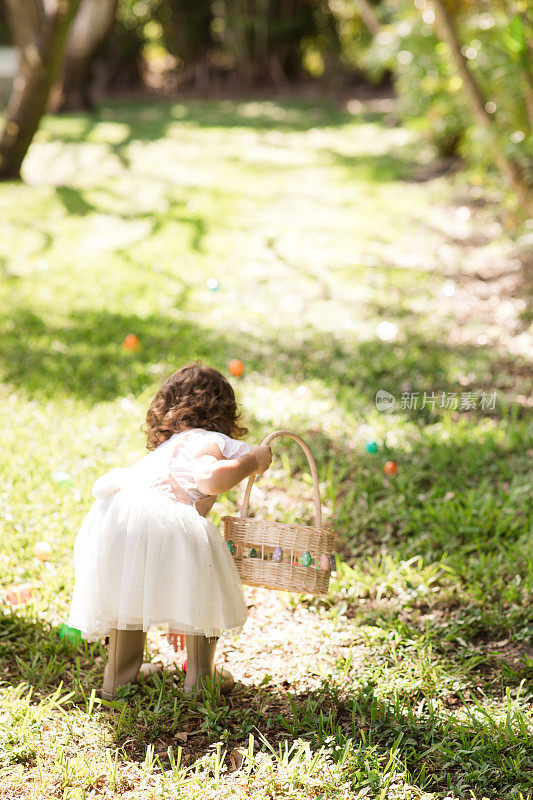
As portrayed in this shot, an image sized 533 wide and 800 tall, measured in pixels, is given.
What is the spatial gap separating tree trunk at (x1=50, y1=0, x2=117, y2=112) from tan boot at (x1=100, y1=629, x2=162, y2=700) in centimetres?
1027

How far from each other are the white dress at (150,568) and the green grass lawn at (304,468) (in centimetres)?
30

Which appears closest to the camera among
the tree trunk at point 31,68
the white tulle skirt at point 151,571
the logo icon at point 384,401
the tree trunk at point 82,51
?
the white tulle skirt at point 151,571

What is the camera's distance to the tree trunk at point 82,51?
1225 cm

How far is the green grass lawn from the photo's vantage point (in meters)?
2.20

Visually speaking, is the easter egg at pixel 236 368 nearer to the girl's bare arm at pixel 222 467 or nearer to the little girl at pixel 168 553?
the little girl at pixel 168 553

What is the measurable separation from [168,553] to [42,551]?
0.93 m

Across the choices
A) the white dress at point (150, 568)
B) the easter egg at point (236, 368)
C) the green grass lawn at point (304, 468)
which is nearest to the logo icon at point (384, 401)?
the green grass lawn at point (304, 468)

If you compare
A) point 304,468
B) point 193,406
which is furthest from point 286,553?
point 304,468

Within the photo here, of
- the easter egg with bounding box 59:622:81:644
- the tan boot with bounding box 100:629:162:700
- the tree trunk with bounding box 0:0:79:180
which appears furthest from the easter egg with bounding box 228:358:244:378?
the tree trunk with bounding box 0:0:79:180

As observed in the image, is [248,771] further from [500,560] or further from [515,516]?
[515,516]

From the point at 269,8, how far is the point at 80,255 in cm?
1504

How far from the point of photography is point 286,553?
92.8 inches

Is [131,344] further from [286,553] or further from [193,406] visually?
[286,553]

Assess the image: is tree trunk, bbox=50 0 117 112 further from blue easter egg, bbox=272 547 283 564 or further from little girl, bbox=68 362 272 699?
blue easter egg, bbox=272 547 283 564
